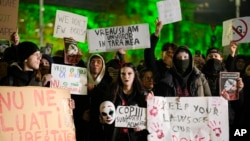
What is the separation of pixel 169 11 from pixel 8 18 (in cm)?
171

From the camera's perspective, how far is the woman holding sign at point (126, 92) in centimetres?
454

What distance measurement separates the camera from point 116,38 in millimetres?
4988

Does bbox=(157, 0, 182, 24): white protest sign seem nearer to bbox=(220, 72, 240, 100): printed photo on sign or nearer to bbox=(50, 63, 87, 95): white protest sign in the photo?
bbox=(220, 72, 240, 100): printed photo on sign

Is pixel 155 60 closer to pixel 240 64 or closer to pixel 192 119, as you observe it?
pixel 192 119

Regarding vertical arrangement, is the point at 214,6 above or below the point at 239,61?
above

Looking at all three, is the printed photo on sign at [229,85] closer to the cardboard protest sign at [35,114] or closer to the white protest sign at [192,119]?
the white protest sign at [192,119]

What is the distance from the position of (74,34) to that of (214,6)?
1778 cm

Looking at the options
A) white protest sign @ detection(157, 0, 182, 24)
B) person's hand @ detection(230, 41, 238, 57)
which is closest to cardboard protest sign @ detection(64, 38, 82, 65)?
white protest sign @ detection(157, 0, 182, 24)

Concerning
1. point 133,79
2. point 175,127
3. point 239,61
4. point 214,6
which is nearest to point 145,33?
point 133,79

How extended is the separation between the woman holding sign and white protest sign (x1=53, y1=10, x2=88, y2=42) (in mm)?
683

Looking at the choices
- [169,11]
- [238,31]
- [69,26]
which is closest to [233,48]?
[238,31]

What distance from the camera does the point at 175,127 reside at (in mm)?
4816

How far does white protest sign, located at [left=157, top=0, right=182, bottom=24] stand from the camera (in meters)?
5.13

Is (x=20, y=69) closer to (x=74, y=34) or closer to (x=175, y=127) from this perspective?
(x=74, y=34)
